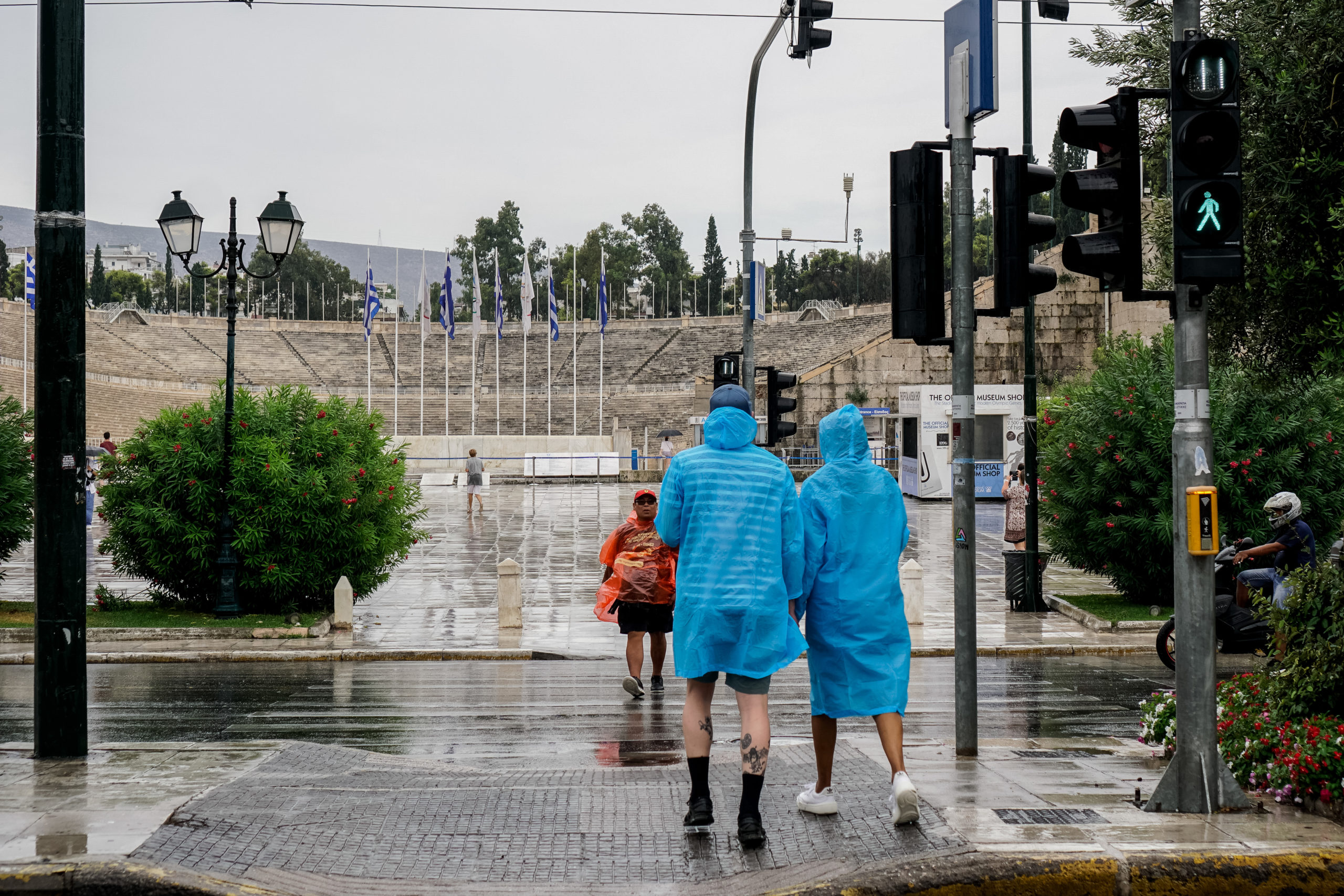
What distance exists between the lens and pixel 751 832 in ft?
17.5

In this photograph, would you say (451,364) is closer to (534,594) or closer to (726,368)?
(534,594)

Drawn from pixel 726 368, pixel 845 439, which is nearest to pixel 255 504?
pixel 726 368

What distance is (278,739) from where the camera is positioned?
806cm

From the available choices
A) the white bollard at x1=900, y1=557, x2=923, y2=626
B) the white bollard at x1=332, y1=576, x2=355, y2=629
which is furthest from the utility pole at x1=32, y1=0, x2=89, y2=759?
the white bollard at x1=900, y1=557, x2=923, y2=626

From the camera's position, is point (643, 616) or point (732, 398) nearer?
point (732, 398)

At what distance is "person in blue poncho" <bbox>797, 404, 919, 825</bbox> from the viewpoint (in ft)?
18.8

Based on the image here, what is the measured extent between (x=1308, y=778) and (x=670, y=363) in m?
75.2

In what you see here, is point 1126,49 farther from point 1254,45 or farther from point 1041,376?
point 1041,376

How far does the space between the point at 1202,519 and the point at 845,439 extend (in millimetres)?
1634

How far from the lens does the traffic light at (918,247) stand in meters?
6.86

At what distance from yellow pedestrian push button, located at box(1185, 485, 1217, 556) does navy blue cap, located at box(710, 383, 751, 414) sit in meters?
2.06

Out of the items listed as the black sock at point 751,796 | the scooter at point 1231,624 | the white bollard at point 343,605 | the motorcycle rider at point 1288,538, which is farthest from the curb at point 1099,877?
the white bollard at point 343,605

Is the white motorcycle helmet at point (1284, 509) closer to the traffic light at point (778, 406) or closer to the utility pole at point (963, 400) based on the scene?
the utility pole at point (963, 400)

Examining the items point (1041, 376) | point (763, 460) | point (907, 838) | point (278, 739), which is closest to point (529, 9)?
point (278, 739)
